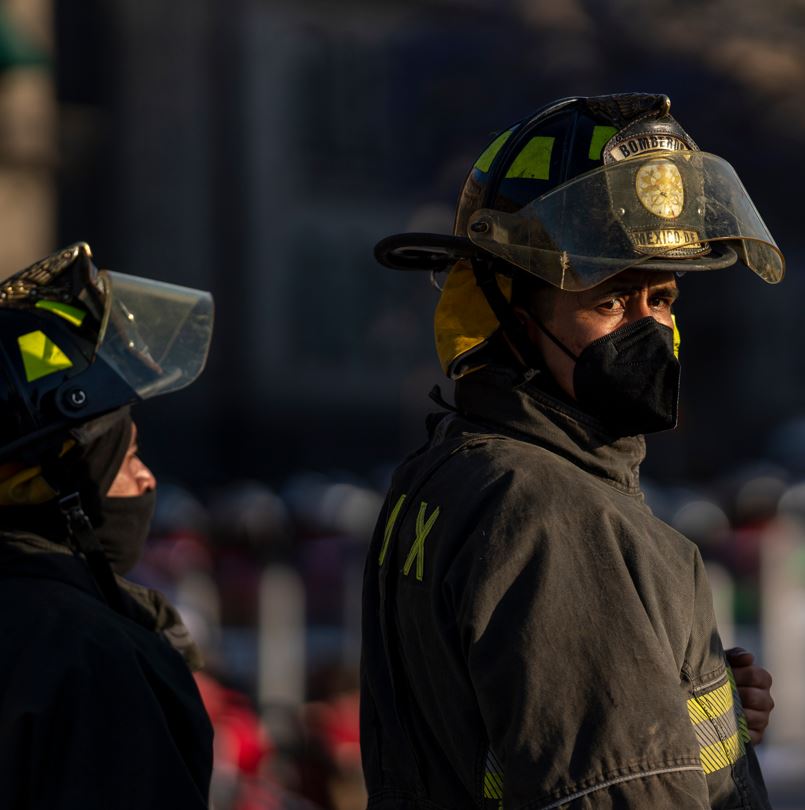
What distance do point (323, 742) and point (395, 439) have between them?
76.3 ft

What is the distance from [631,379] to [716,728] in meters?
0.53

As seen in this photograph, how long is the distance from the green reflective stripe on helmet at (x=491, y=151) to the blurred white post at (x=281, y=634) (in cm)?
735

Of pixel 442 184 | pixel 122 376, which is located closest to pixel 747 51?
pixel 442 184

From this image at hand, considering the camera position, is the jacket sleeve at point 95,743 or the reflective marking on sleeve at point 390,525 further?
the jacket sleeve at point 95,743

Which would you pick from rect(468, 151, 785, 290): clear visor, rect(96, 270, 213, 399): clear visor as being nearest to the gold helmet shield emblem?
rect(468, 151, 785, 290): clear visor

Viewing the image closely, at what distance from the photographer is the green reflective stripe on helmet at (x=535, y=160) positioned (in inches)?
96.5

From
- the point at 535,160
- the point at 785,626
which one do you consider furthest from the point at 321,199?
the point at 535,160

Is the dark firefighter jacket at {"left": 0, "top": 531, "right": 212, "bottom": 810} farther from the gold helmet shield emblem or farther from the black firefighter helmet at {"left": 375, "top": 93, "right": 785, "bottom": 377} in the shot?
the gold helmet shield emblem

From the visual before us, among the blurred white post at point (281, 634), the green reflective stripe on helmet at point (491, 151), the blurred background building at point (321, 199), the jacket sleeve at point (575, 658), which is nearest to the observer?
the jacket sleeve at point (575, 658)

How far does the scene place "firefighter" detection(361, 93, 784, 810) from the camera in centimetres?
204

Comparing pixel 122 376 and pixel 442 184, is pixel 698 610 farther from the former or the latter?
pixel 442 184

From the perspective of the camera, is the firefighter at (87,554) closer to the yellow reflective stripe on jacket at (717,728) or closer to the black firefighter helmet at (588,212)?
the black firefighter helmet at (588,212)

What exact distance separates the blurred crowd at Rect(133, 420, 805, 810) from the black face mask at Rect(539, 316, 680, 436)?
4398mm

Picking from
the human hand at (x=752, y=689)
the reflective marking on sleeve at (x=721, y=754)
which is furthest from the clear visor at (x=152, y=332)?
the reflective marking on sleeve at (x=721, y=754)
